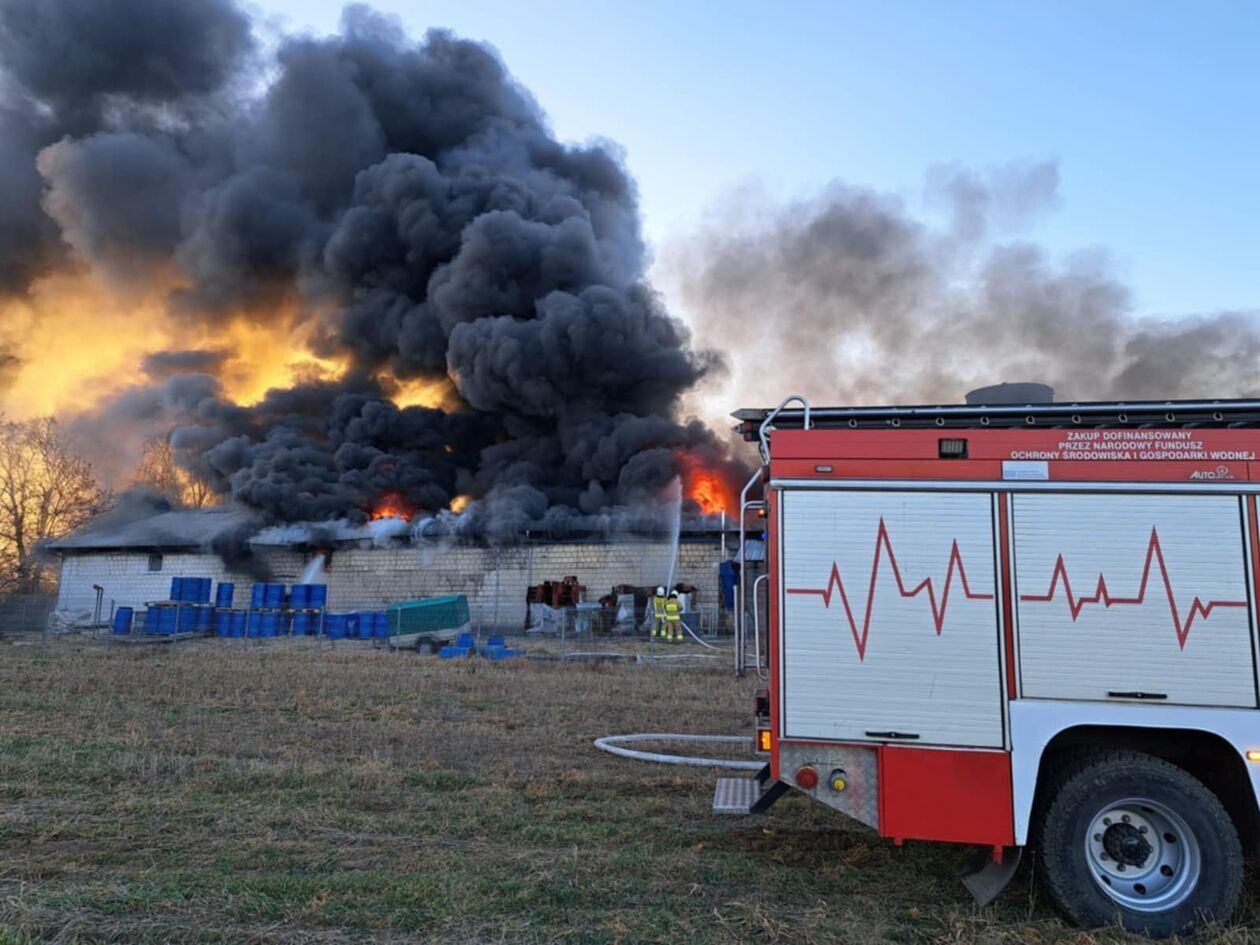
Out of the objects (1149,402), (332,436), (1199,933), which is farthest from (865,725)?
(332,436)

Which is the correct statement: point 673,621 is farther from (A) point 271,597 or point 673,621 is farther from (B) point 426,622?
(A) point 271,597

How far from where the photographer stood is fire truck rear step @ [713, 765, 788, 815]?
4914 millimetres

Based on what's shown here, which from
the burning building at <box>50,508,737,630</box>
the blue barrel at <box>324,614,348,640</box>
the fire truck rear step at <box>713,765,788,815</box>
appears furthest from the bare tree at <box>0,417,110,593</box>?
the fire truck rear step at <box>713,765,788,815</box>

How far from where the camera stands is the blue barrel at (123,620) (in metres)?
25.4

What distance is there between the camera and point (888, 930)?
420 centimetres

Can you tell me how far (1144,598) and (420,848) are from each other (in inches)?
172

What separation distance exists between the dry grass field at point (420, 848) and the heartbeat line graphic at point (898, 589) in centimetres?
144

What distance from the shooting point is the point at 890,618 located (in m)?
4.62

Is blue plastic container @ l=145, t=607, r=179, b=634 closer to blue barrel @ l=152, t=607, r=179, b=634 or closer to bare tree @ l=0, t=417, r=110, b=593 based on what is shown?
blue barrel @ l=152, t=607, r=179, b=634

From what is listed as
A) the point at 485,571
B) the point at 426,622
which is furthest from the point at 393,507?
the point at 426,622

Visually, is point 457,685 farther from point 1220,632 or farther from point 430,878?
point 1220,632

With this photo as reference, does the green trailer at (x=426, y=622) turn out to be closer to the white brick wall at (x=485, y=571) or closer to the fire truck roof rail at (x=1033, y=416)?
the white brick wall at (x=485, y=571)

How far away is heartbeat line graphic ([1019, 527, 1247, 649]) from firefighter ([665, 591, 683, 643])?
20.8 metres

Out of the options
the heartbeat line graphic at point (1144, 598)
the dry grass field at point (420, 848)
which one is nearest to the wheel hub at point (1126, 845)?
the dry grass field at point (420, 848)
